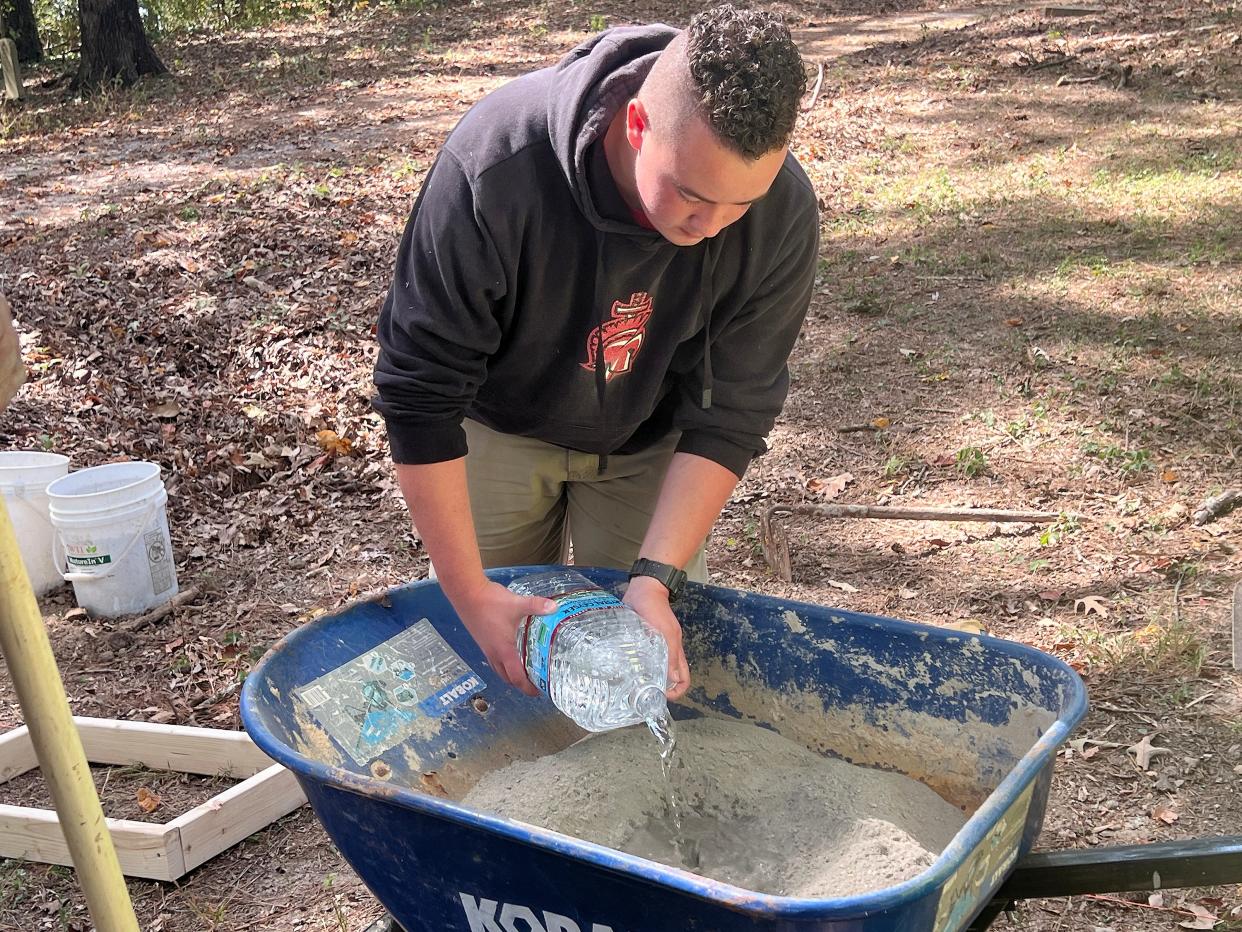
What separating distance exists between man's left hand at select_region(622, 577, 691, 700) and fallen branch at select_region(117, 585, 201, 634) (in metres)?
2.33

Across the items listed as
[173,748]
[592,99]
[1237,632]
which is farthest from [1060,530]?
[173,748]

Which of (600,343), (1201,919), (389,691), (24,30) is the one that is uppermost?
(24,30)

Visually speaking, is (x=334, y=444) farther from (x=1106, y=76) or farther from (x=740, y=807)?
(x=1106, y=76)

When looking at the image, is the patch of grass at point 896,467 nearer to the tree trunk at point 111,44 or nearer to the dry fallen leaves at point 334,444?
the dry fallen leaves at point 334,444

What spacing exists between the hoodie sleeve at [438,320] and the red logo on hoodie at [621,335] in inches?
7.6

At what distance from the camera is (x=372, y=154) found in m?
8.20

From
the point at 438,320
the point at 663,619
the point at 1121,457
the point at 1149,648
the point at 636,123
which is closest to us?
the point at 636,123

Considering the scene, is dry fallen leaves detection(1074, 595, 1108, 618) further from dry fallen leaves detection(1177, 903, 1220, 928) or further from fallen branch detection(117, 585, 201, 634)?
fallen branch detection(117, 585, 201, 634)

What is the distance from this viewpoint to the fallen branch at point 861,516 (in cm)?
392

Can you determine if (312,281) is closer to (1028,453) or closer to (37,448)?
(37,448)

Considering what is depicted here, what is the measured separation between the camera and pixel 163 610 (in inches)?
154

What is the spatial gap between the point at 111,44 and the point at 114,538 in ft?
31.0

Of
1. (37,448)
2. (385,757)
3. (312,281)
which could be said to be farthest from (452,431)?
(312,281)

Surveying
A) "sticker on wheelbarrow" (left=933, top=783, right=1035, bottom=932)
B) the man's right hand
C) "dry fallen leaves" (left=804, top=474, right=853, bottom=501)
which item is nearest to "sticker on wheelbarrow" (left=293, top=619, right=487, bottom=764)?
the man's right hand
